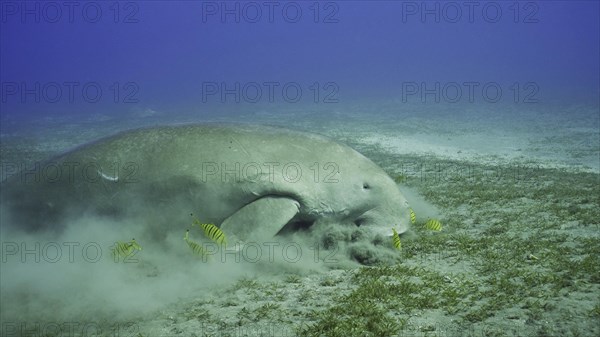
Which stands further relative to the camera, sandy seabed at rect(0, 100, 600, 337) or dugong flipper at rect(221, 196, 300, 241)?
dugong flipper at rect(221, 196, 300, 241)

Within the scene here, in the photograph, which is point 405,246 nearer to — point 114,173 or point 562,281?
point 562,281

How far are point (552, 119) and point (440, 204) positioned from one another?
2262 cm

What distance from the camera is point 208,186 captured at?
454 centimetres

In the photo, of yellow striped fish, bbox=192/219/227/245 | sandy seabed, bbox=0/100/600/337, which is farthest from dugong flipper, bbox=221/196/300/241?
sandy seabed, bbox=0/100/600/337

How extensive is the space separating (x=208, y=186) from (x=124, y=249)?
3.71 feet

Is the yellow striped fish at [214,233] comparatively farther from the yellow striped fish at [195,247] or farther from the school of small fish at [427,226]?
the school of small fish at [427,226]

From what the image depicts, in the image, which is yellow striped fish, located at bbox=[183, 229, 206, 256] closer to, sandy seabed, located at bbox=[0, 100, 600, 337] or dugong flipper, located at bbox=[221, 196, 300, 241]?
sandy seabed, located at bbox=[0, 100, 600, 337]

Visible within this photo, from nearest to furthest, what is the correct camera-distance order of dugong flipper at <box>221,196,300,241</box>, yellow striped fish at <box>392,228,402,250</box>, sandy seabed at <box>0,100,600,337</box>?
1. sandy seabed at <box>0,100,600,337</box>
2. dugong flipper at <box>221,196,300,241</box>
3. yellow striped fish at <box>392,228,402,250</box>

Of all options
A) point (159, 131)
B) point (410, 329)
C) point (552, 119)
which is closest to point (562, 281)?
point (410, 329)

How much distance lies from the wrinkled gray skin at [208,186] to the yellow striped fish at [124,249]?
40 cm

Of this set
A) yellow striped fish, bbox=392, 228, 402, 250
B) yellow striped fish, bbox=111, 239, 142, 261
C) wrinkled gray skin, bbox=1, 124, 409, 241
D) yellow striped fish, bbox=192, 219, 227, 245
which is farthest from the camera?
wrinkled gray skin, bbox=1, 124, 409, 241

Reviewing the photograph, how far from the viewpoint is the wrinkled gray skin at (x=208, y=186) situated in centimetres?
455

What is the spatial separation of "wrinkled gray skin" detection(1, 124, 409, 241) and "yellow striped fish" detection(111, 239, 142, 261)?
0.40 metres

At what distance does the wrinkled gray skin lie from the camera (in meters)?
4.55
